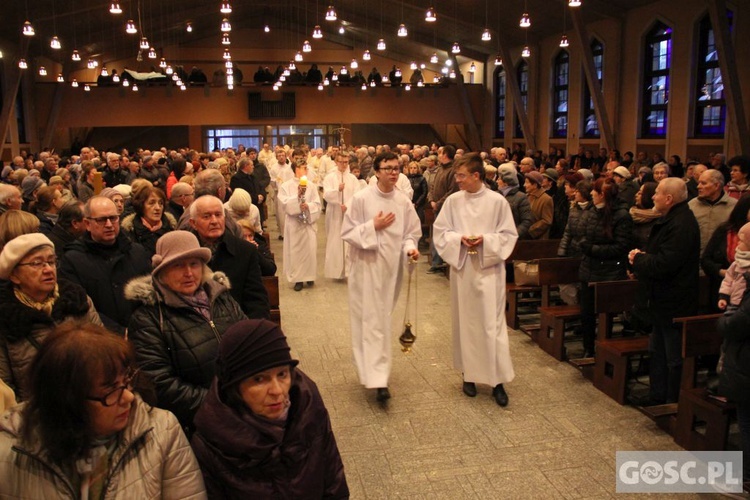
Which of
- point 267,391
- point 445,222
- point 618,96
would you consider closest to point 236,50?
point 618,96

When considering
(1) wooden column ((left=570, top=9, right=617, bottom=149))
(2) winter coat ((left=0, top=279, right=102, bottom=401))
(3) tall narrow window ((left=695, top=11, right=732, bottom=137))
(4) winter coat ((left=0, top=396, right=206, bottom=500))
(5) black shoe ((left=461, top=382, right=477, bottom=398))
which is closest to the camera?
(4) winter coat ((left=0, top=396, right=206, bottom=500))

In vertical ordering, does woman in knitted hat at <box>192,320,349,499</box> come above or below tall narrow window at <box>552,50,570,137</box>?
below

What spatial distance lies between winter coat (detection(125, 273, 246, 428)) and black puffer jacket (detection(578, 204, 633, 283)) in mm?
4283

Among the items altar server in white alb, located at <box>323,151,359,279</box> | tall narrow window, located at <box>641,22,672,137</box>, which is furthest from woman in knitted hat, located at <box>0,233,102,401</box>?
tall narrow window, located at <box>641,22,672,137</box>

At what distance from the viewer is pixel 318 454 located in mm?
2369

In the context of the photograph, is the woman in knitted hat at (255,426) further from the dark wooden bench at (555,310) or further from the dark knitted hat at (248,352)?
the dark wooden bench at (555,310)

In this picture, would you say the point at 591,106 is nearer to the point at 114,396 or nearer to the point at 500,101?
the point at 500,101

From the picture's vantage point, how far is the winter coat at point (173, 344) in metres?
2.87

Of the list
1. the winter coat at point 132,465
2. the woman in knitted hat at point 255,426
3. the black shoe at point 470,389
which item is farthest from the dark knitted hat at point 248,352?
the black shoe at point 470,389

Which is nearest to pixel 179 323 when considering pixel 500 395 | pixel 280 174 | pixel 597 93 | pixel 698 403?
pixel 500 395

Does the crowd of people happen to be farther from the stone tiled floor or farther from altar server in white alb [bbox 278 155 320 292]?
altar server in white alb [bbox 278 155 320 292]

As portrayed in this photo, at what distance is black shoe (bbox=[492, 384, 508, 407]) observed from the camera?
220 inches

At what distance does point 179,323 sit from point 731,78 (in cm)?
1464

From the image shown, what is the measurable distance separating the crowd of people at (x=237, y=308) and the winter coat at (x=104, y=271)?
0.01 metres
